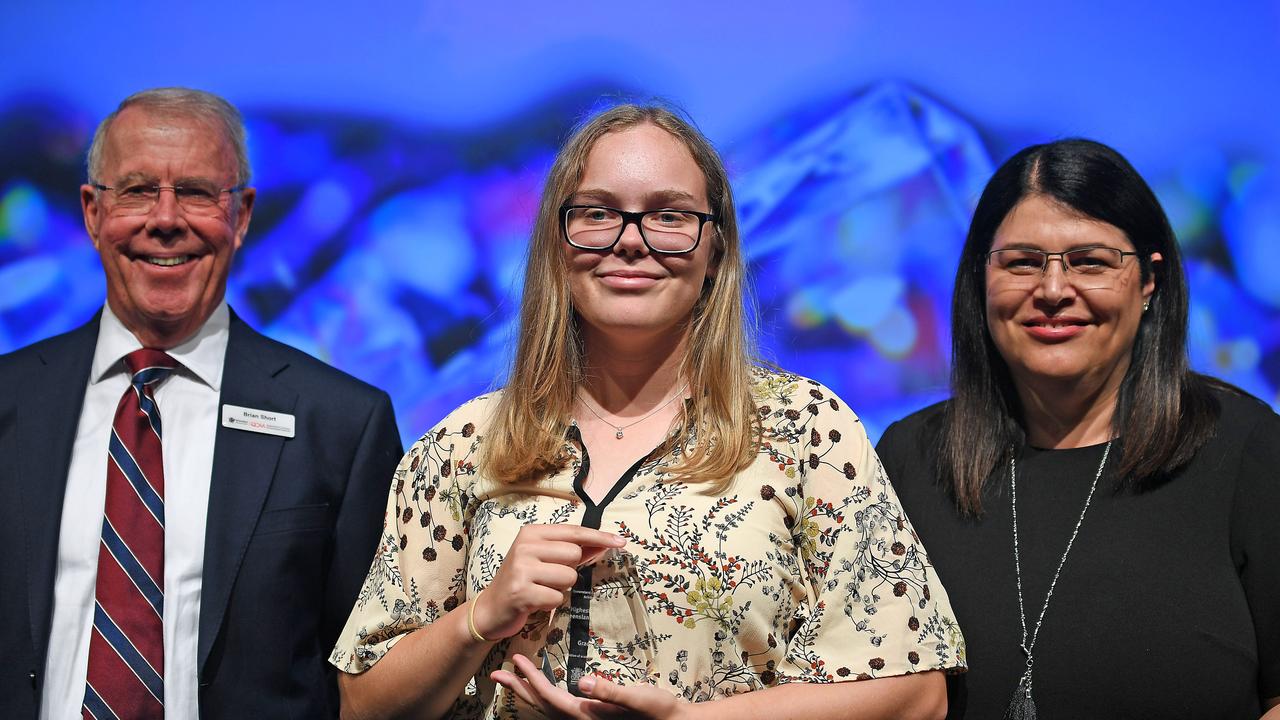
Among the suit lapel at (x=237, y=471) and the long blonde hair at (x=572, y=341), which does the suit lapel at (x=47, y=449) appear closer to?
the suit lapel at (x=237, y=471)

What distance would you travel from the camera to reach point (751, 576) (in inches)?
67.0

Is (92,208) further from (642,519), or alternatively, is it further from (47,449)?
(642,519)

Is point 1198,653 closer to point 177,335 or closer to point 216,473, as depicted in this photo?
point 216,473

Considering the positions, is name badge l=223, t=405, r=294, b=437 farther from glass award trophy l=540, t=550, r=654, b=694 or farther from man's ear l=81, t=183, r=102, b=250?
glass award trophy l=540, t=550, r=654, b=694

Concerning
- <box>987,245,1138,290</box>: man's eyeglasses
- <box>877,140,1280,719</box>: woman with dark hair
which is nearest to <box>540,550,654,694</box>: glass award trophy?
<box>877,140,1280,719</box>: woman with dark hair

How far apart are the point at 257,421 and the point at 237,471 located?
4.4 inches

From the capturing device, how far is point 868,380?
320 centimetres

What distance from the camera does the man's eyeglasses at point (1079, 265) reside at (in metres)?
2.09

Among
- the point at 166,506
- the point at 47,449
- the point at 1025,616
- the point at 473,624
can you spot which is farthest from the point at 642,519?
the point at 47,449

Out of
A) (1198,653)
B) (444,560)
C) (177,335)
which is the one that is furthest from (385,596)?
(1198,653)

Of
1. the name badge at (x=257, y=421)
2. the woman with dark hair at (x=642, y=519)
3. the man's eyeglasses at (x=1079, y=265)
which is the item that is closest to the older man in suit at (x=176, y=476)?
the name badge at (x=257, y=421)

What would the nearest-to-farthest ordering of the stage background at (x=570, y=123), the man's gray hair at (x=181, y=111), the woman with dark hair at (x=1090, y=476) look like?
the woman with dark hair at (x=1090, y=476) < the man's gray hair at (x=181, y=111) < the stage background at (x=570, y=123)

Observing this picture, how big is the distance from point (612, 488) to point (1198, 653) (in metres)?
0.99

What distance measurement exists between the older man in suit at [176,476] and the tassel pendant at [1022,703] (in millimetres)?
1228
